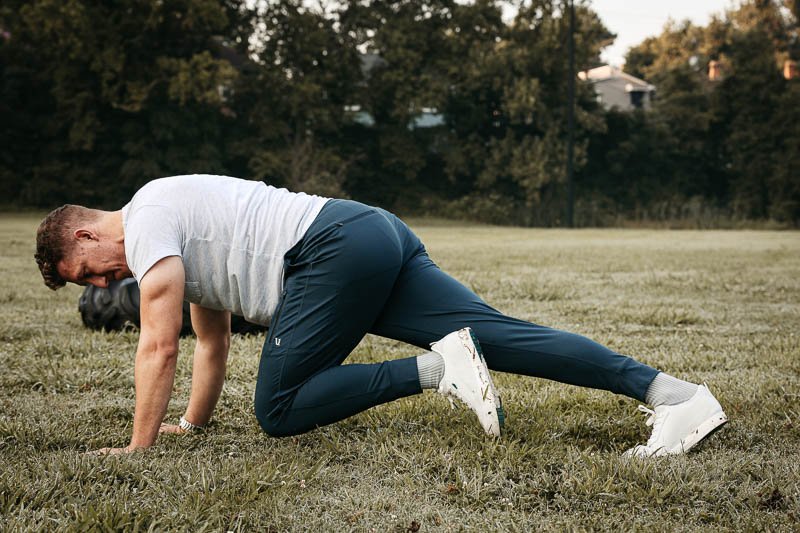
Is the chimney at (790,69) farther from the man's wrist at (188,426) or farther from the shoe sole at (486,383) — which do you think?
the man's wrist at (188,426)

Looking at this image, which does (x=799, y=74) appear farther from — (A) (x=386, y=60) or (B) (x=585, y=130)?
(A) (x=386, y=60)

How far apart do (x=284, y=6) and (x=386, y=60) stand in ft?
14.9

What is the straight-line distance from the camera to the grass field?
2.30 metres

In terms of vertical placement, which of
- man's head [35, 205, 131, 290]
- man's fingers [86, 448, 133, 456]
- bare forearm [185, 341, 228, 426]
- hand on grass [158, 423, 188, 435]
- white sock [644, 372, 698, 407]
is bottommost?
hand on grass [158, 423, 188, 435]

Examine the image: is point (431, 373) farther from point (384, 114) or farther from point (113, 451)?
point (384, 114)

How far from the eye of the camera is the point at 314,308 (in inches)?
110

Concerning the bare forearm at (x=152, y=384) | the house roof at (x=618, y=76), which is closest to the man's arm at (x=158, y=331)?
the bare forearm at (x=152, y=384)

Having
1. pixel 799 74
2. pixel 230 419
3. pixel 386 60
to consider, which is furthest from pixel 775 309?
pixel 799 74

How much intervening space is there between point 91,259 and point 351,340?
3.14 ft

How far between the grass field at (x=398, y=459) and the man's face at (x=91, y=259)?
0.63m

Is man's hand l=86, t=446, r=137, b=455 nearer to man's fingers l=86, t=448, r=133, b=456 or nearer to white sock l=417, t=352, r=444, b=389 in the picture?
man's fingers l=86, t=448, r=133, b=456

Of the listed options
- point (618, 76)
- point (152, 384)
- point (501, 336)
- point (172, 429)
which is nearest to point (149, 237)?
point (152, 384)

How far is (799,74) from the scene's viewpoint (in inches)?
1414

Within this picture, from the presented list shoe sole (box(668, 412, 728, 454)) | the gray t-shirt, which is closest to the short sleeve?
the gray t-shirt
